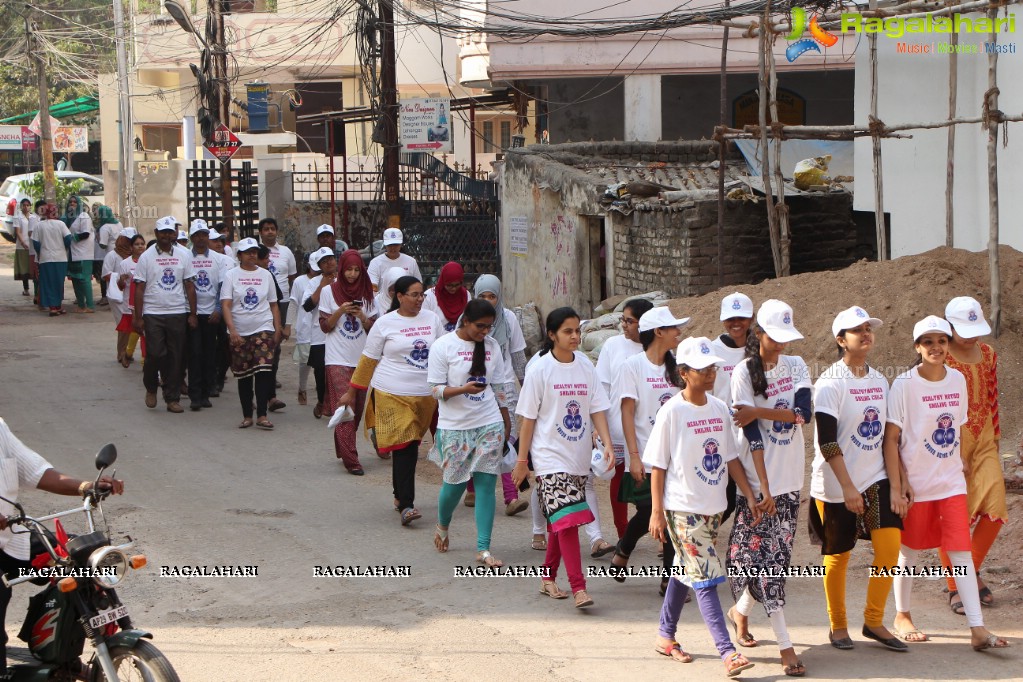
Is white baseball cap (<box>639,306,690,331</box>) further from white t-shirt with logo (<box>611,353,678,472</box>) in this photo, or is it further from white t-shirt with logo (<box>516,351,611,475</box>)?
white t-shirt with logo (<box>516,351,611,475</box>)

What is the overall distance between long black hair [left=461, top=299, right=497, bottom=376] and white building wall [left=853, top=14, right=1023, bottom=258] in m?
6.15

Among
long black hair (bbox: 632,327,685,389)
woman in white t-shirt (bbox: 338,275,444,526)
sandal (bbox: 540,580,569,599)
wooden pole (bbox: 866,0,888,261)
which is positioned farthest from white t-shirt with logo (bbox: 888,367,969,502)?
wooden pole (bbox: 866,0,888,261)

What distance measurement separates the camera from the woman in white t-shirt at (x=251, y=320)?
Answer: 1139cm

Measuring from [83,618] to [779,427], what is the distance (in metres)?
3.11

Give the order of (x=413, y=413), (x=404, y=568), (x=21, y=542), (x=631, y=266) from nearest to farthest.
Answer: (x=21, y=542)
(x=404, y=568)
(x=413, y=413)
(x=631, y=266)

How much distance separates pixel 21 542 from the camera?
191 inches

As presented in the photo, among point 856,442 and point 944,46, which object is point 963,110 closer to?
point 944,46

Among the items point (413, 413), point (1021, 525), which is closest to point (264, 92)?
point (413, 413)

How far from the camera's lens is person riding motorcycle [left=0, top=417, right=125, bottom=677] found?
472cm

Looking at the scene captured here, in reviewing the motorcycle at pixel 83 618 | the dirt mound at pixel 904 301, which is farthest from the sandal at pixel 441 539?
the dirt mound at pixel 904 301

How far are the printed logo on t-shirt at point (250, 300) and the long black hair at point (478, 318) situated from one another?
185 inches

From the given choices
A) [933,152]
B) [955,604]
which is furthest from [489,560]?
[933,152]

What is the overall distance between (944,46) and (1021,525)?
20.6 feet

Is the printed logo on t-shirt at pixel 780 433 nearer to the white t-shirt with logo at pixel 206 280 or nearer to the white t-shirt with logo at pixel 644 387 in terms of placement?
the white t-shirt with logo at pixel 644 387
